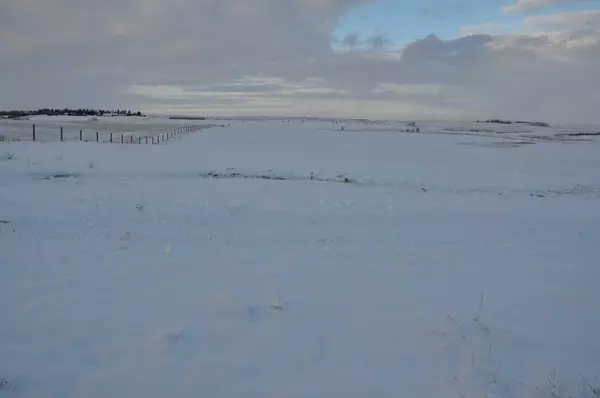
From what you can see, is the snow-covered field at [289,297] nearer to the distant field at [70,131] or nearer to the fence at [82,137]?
the fence at [82,137]

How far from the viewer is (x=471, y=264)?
8.87m

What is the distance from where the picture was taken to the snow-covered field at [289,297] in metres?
4.85

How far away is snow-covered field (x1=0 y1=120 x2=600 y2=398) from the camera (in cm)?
485

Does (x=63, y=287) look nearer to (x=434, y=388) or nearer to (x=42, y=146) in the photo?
(x=434, y=388)

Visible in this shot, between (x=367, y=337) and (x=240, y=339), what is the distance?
149cm

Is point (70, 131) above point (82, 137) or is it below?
above

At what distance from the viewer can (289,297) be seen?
6.82 meters

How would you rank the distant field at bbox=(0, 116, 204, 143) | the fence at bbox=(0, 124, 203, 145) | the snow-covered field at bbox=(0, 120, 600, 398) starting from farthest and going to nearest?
1. the distant field at bbox=(0, 116, 204, 143)
2. the fence at bbox=(0, 124, 203, 145)
3. the snow-covered field at bbox=(0, 120, 600, 398)

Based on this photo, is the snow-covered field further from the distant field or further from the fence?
the distant field

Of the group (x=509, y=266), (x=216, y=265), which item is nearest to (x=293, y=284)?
(x=216, y=265)

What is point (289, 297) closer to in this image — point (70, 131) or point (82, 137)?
point (82, 137)

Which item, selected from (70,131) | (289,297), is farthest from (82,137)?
(289,297)

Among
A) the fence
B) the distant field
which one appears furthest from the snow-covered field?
the distant field

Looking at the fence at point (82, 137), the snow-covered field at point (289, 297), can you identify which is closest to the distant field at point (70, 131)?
the fence at point (82, 137)
